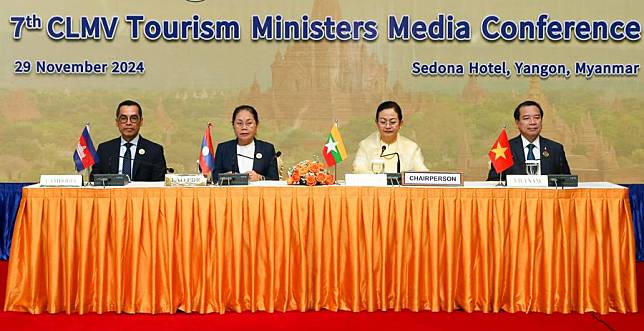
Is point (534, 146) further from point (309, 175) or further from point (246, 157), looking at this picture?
point (246, 157)

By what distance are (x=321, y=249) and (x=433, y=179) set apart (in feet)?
2.68

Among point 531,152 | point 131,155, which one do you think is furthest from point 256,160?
point 531,152

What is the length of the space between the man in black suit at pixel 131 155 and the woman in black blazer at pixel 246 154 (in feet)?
1.65

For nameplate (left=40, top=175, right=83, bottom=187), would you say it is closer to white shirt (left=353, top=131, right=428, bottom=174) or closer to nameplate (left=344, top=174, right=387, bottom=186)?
nameplate (left=344, top=174, right=387, bottom=186)

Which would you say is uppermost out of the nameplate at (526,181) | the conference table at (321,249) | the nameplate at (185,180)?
the nameplate at (185,180)

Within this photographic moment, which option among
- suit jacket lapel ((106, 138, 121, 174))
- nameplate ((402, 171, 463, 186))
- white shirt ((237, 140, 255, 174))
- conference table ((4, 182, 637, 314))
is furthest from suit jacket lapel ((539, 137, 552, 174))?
suit jacket lapel ((106, 138, 121, 174))

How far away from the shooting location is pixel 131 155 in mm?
5895

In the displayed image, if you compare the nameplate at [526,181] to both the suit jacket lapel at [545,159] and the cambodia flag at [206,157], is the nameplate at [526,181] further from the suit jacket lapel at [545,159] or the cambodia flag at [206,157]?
the cambodia flag at [206,157]

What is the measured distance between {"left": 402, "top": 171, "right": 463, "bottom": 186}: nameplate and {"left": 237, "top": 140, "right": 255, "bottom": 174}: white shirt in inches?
66.5

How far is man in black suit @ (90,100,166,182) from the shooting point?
5832 millimetres

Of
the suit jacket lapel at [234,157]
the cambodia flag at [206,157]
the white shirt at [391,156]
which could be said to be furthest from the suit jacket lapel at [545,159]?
the cambodia flag at [206,157]

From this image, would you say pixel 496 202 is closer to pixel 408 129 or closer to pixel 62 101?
pixel 408 129

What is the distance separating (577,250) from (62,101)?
4.82 meters

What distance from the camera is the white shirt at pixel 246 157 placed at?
230 inches
